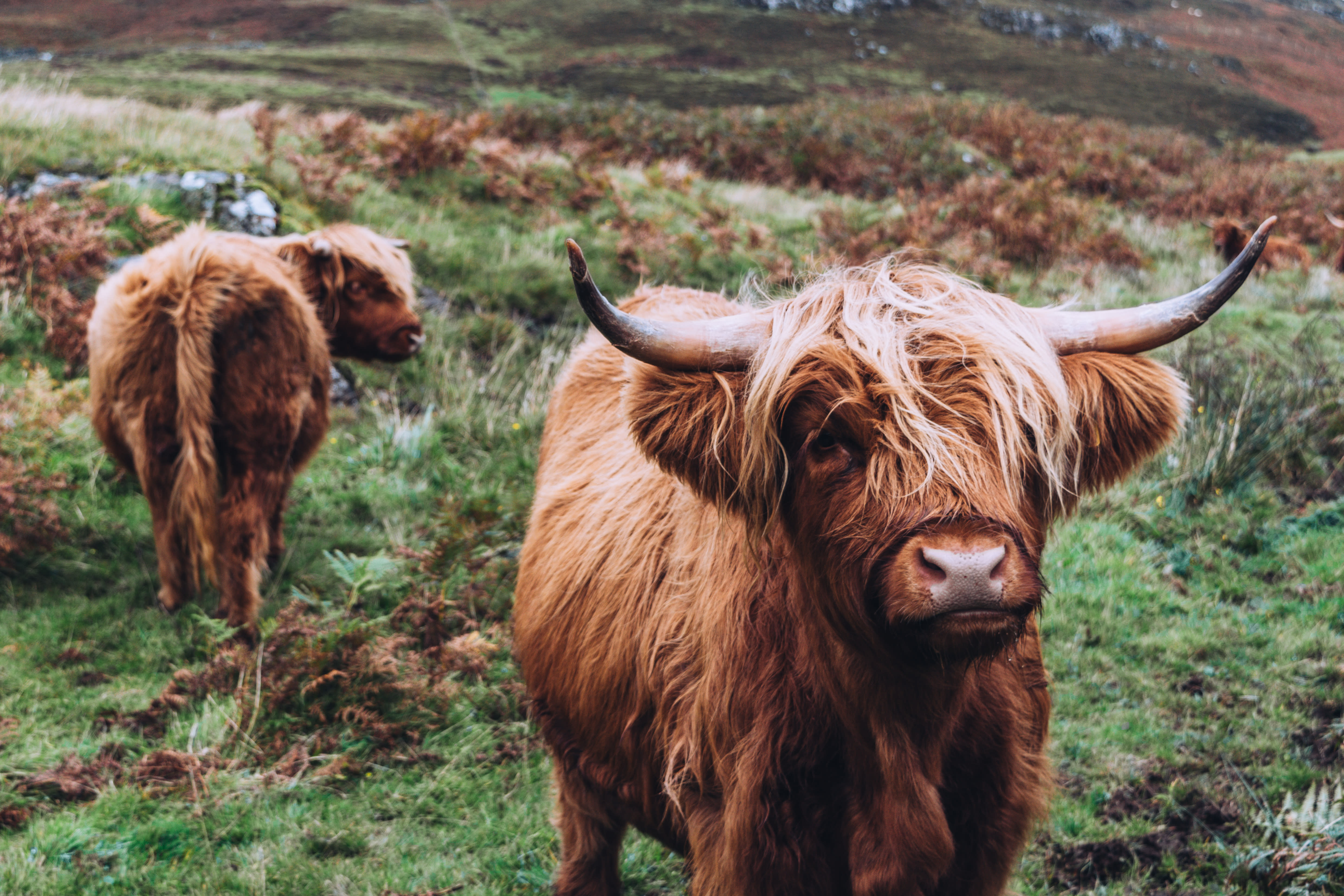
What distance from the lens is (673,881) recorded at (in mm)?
3229

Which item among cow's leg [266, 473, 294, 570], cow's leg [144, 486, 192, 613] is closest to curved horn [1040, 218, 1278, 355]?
cow's leg [266, 473, 294, 570]

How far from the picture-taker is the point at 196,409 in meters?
4.37

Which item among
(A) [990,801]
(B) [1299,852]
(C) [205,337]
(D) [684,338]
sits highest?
(D) [684,338]

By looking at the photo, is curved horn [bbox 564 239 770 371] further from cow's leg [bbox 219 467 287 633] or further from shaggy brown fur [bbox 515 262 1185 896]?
cow's leg [bbox 219 467 287 633]

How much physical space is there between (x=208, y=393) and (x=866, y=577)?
3.97m

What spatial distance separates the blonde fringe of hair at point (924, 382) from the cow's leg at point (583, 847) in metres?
1.49

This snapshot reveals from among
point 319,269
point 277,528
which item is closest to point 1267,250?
point 319,269

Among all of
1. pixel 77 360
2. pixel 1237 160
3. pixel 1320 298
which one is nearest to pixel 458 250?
pixel 77 360

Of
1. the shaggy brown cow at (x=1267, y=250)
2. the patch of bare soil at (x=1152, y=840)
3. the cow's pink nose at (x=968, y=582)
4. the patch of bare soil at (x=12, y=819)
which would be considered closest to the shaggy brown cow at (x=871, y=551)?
the cow's pink nose at (x=968, y=582)

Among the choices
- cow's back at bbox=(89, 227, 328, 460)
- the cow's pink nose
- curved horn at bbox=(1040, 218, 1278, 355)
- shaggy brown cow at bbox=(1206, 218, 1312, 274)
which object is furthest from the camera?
shaggy brown cow at bbox=(1206, 218, 1312, 274)

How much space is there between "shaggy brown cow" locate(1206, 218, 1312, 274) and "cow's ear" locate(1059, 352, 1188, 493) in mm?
10763

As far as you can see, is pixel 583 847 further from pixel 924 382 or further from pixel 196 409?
pixel 196 409

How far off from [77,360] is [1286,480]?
8.45 metres

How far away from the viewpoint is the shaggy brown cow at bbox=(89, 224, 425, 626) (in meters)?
4.41
